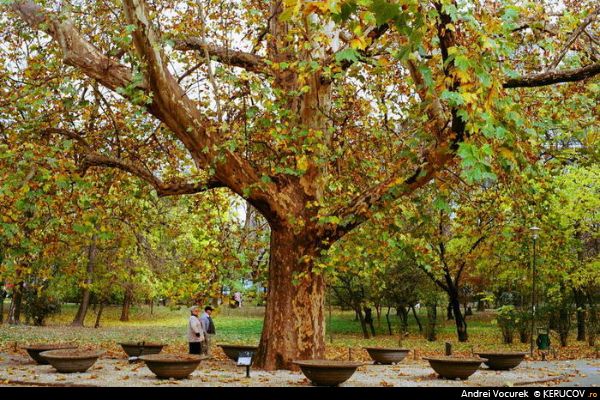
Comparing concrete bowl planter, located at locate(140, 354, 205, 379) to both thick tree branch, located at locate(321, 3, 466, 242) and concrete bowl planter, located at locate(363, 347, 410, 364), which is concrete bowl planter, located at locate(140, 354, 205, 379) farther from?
concrete bowl planter, located at locate(363, 347, 410, 364)

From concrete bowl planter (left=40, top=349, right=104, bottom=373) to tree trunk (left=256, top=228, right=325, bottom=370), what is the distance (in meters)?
3.64

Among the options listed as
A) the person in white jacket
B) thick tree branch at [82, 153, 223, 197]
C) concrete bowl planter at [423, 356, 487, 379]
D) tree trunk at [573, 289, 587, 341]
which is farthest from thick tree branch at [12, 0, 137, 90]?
tree trunk at [573, 289, 587, 341]

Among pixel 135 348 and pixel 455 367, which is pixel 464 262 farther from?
pixel 135 348

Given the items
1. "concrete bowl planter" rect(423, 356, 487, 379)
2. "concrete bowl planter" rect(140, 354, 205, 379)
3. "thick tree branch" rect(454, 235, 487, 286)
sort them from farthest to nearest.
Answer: "thick tree branch" rect(454, 235, 487, 286), "concrete bowl planter" rect(423, 356, 487, 379), "concrete bowl planter" rect(140, 354, 205, 379)

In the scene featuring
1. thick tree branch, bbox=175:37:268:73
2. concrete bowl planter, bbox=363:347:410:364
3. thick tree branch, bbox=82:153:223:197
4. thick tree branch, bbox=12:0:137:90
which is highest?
thick tree branch, bbox=175:37:268:73

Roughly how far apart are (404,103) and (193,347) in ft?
24.6

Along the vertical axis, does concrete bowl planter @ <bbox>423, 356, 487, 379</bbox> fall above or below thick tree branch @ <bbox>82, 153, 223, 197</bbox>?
below

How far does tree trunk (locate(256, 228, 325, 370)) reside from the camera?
1313 centimetres

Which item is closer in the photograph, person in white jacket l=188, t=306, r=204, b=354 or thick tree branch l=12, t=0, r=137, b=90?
thick tree branch l=12, t=0, r=137, b=90

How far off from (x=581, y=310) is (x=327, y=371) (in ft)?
57.5

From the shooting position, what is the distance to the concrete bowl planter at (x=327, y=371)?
1134 centimetres

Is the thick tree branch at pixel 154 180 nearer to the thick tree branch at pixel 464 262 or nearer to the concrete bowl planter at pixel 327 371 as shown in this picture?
the concrete bowl planter at pixel 327 371

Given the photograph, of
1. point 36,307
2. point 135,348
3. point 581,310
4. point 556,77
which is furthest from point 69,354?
point 36,307

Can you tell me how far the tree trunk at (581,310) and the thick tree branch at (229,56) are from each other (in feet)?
58.3
